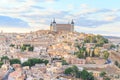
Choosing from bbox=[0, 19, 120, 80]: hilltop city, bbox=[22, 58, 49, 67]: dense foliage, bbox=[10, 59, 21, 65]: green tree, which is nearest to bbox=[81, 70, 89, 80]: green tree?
bbox=[0, 19, 120, 80]: hilltop city

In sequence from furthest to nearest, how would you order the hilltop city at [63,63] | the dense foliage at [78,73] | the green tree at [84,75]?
the dense foliage at [78,73] → the green tree at [84,75] → the hilltop city at [63,63]

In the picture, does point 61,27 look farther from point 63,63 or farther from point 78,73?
point 78,73

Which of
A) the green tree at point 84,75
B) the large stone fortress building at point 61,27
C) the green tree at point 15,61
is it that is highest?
the large stone fortress building at point 61,27

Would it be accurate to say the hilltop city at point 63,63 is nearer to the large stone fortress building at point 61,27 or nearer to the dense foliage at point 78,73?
the dense foliage at point 78,73

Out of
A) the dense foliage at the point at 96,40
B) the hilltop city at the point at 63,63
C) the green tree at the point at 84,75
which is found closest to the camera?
the hilltop city at the point at 63,63

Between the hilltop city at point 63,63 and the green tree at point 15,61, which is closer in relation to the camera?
the hilltop city at point 63,63

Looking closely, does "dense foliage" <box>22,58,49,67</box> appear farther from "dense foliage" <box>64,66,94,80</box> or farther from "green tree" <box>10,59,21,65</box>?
"dense foliage" <box>64,66,94,80</box>

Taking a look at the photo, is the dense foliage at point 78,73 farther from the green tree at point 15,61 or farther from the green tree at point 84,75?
the green tree at point 15,61

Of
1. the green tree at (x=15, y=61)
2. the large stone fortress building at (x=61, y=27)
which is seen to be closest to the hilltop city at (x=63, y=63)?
the green tree at (x=15, y=61)

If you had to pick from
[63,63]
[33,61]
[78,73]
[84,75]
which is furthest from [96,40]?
[84,75]

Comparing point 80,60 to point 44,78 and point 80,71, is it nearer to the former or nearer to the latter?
point 80,71

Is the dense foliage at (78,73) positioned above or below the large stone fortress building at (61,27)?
below

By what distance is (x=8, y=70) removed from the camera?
59.6ft

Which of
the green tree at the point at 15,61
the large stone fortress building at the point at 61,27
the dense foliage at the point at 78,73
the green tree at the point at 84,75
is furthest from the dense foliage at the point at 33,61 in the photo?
the large stone fortress building at the point at 61,27
